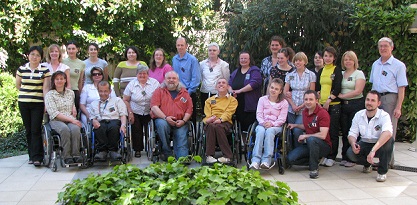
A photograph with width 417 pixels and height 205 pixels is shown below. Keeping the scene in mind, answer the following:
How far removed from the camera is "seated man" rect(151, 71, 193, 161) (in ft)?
16.0

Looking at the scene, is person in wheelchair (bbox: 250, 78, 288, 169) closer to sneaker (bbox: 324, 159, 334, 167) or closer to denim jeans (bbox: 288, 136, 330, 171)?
denim jeans (bbox: 288, 136, 330, 171)

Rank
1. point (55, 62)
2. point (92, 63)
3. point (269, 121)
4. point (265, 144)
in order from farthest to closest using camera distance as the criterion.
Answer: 1. point (92, 63)
2. point (55, 62)
3. point (269, 121)
4. point (265, 144)

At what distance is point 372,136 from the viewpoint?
4.34 m

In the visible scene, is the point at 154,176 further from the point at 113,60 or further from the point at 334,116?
the point at 113,60

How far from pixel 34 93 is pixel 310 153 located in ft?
10.4

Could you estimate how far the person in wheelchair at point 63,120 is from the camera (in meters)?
4.68

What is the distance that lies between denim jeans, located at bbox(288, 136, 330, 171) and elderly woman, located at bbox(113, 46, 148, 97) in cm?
224

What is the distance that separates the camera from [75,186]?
264 cm

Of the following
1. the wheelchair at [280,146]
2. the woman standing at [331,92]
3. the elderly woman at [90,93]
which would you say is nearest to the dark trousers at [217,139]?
the wheelchair at [280,146]

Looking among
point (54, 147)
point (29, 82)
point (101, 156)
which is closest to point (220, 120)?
point (101, 156)

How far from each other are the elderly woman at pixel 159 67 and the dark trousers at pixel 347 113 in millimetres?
2219

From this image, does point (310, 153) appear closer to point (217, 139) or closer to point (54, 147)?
point (217, 139)

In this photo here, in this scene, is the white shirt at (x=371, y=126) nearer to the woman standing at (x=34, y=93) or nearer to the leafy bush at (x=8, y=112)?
the woman standing at (x=34, y=93)

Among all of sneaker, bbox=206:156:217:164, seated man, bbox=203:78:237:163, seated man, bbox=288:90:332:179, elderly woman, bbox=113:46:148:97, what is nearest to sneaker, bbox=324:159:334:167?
seated man, bbox=288:90:332:179
